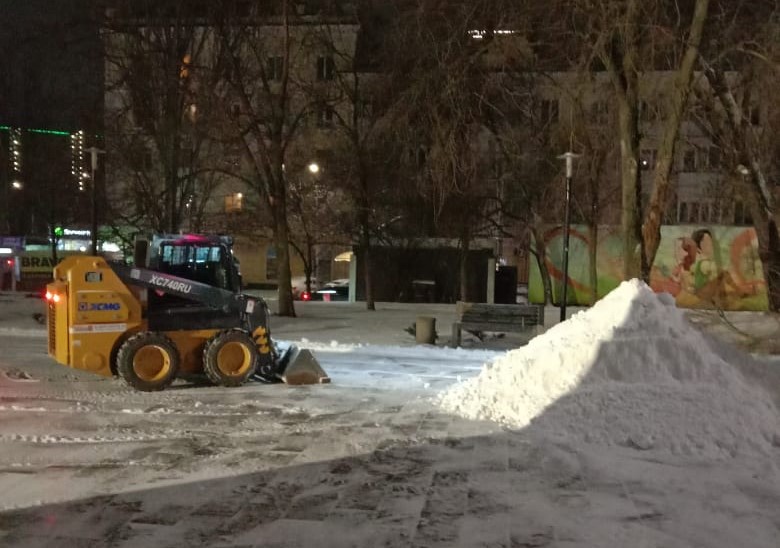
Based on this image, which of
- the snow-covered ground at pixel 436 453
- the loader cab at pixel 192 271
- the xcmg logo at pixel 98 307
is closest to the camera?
the snow-covered ground at pixel 436 453

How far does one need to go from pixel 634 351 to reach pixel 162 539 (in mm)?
6019

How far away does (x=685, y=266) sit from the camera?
2744cm

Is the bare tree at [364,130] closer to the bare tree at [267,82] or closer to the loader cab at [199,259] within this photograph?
the bare tree at [267,82]

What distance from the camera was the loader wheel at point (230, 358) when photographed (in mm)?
10875

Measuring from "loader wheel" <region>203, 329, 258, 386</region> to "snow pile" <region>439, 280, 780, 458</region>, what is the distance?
118 inches

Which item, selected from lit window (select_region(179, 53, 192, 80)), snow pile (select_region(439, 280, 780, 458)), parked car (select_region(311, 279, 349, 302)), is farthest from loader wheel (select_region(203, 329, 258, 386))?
parked car (select_region(311, 279, 349, 302))

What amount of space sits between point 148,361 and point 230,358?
1.16m

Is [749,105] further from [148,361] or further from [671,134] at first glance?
[148,361]

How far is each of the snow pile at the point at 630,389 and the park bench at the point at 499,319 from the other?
18.2ft

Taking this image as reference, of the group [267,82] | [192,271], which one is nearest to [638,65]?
[192,271]

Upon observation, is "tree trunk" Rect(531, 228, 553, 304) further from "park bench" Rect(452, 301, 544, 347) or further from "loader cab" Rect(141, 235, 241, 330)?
"loader cab" Rect(141, 235, 241, 330)

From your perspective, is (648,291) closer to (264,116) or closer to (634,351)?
(634,351)

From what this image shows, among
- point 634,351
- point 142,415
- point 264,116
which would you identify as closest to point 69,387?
point 142,415

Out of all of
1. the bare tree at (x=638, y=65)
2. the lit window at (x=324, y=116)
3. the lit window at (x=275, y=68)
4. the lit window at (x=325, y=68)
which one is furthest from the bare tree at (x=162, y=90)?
the bare tree at (x=638, y=65)
